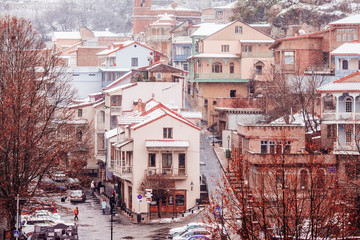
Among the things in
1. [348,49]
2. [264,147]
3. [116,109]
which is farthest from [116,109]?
[348,49]

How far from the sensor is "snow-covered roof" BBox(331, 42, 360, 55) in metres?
69.3

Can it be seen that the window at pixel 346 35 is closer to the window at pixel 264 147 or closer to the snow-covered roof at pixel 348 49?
the snow-covered roof at pixel 348 49

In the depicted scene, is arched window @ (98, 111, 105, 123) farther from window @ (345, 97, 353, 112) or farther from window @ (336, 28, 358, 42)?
window @ (345, 97, 353, 112)

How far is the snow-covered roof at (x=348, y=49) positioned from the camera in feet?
227

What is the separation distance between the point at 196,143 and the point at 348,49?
19.2 metres

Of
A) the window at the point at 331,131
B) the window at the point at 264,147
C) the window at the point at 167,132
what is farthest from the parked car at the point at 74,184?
the window at the point at 331,131

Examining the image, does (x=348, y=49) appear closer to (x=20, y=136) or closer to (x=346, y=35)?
(x=346, y=35)

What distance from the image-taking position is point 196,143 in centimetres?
5744

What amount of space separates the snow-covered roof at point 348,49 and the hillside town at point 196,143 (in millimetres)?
188

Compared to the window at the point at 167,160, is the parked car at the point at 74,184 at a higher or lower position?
lower

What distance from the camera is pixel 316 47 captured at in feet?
253

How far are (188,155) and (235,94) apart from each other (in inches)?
1083

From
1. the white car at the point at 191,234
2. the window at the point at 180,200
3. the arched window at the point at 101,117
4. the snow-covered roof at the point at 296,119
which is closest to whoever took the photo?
the white car at the point at 191,234

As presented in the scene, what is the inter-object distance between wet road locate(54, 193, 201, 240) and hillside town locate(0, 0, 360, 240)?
0.07 metres
